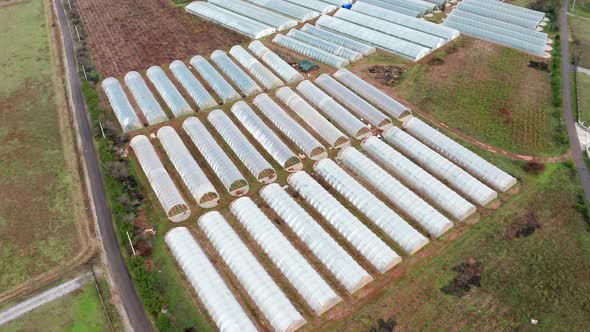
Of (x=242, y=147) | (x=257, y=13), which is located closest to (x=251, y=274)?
(x=242, y=147)

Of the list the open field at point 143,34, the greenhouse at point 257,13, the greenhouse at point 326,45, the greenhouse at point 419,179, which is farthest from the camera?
the greenhouse at point 257,13

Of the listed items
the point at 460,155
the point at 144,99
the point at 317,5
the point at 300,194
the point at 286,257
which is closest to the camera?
the point at 286,257

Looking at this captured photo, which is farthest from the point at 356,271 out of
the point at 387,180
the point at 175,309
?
the point at 175,309

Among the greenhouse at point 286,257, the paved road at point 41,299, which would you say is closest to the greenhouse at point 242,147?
the greenhouse at point 286,257

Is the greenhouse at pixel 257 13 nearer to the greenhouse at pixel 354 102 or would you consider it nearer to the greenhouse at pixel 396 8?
the greenhouse at pixel 396 8

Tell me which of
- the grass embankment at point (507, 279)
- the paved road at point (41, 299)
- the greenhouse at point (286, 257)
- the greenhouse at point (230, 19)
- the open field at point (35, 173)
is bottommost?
the grass embankment at point (507, 279)

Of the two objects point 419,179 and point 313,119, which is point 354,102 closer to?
point 313,119

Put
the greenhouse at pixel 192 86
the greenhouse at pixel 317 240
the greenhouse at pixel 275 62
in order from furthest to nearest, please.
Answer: the greenhouse at pixel 275 62 → the greenhouse at pixel 192 86 → the greenhouse at pixel 317 240

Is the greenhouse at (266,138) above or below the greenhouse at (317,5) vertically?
below
